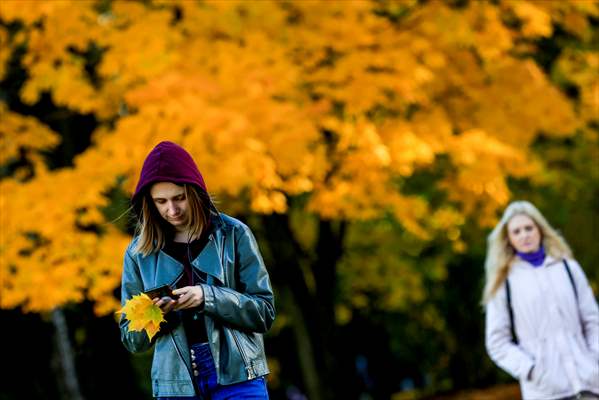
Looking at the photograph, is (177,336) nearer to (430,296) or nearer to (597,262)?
(430,296)

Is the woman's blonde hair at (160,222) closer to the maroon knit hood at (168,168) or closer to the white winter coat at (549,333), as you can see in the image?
the maroon knit hood at (168,168)

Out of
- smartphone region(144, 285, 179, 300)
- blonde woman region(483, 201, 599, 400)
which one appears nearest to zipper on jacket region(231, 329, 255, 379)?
smartphone region(144, 285, 179, 300)

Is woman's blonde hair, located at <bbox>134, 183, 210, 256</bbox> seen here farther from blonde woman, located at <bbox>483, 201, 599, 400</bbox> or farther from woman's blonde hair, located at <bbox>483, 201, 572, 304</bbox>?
woman's blonde hair, located at <bbox>483, 201, 572, 304</bbox>

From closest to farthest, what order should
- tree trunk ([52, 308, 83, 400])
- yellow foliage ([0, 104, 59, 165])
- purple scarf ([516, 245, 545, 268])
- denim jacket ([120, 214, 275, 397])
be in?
denim jacket ([120, 214, 275, 397]) → purple scarf ([516, 245, 545, 268]) → yellow foliage ([0, 104, 59, 165]) → tree trunk ([52, 308, 83, 400])

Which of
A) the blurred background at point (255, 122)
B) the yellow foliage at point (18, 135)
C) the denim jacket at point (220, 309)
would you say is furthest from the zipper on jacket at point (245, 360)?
the yellow foliage at point (18, 135)

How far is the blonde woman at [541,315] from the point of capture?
502 centimetres

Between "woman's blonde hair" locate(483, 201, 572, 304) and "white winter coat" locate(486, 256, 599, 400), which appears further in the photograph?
"woman's blonde hair" locate(483, 201, 572, 304)

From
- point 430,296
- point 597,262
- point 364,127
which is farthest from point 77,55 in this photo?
point 597,262

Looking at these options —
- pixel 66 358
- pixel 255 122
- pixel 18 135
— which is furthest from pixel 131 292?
pixel 66 358

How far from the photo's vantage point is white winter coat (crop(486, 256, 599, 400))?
5.00m

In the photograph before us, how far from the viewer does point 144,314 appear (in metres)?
3.00

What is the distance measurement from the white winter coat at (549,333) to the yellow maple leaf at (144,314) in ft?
8.57

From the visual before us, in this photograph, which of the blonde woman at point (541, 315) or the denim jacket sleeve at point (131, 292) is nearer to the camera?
the denim jacket sleeve at point (131, 292)

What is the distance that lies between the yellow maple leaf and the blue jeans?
212mm
